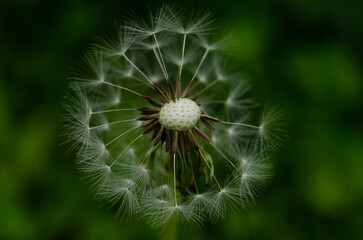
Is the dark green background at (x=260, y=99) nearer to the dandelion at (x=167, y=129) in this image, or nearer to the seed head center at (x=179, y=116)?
the dandelion at (x=167, y=129)

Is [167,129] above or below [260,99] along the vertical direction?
below

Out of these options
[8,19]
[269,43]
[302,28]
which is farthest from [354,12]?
[8,19]

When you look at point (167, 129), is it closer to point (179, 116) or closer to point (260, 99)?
point (179, 116)

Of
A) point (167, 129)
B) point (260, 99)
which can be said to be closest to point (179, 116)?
point (167, 129)

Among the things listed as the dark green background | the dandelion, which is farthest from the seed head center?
the dark green background

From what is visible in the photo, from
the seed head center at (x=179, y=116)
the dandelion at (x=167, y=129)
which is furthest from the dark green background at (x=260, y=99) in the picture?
the seed head center at (x=179, y=116)

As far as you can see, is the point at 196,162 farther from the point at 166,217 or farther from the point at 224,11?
the point at 224,11

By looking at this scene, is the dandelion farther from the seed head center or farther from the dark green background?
the dark green background
